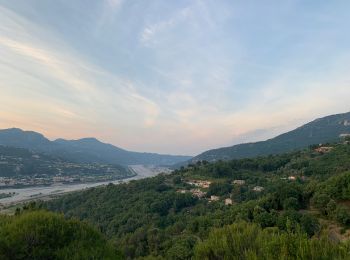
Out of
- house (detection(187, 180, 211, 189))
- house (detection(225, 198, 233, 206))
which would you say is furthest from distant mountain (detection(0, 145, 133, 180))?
house (detection(225, 198, 233, 206))

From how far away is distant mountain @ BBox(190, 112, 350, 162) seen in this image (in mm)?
160125

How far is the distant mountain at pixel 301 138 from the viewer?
525ft

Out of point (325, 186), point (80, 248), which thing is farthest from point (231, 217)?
point (80, 248)

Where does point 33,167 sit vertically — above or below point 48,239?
above

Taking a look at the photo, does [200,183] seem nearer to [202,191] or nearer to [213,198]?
[202,191]

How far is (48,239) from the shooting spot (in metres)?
15.9

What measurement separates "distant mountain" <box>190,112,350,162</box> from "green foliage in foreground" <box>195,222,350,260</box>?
146m

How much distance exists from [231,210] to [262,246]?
28362mm

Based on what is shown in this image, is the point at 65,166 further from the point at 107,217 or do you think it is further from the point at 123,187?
the point at 107,217

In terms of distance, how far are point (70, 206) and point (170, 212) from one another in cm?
2395

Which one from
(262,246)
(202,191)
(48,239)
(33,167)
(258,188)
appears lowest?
(202,191)

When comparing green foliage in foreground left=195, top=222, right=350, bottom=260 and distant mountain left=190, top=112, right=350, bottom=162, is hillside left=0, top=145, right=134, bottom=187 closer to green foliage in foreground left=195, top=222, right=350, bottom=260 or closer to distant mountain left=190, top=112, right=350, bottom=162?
distant mountain left=190, top=112, right=350, bottom=162

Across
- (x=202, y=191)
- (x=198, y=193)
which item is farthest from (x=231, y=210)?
(x=202, y=191)

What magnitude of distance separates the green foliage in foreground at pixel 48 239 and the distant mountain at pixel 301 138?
14468cm
